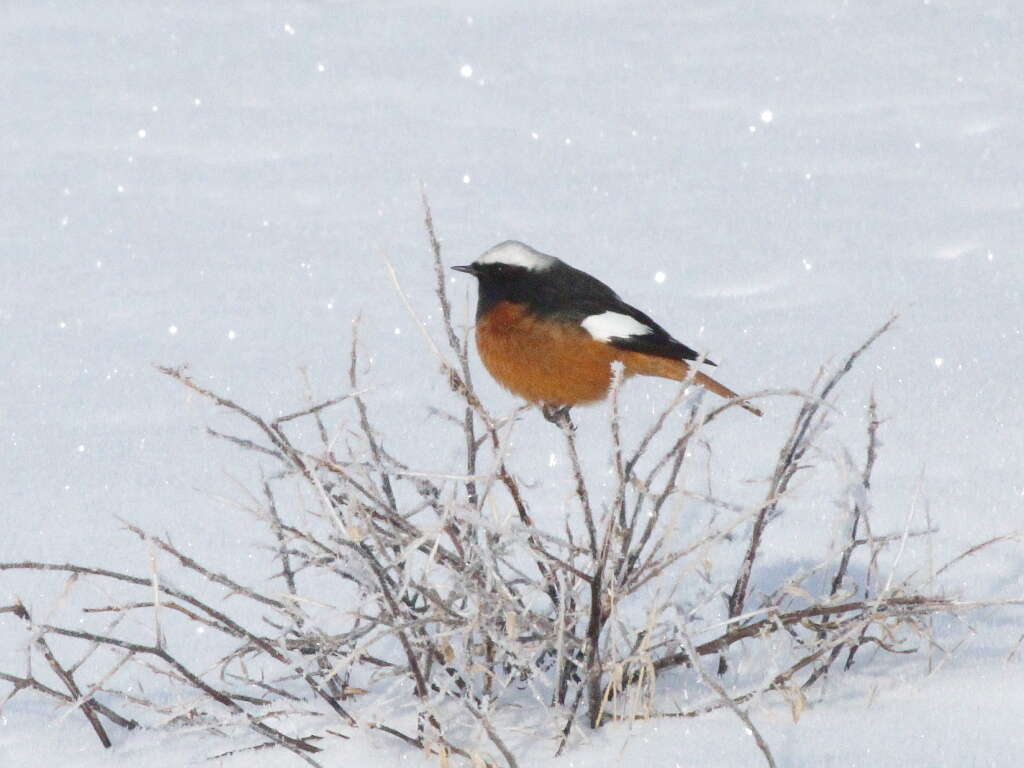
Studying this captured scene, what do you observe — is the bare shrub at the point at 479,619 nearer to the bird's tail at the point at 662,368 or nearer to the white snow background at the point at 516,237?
the white snow background at the point at 516,237

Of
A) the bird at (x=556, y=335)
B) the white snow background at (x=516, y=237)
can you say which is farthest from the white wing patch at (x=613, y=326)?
the white snow background at (x=516, y=237)

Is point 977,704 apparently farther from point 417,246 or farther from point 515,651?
point 417,246

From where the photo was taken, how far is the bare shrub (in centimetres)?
265

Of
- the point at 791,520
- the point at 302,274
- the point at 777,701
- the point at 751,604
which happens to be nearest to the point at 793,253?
the point at 302,274

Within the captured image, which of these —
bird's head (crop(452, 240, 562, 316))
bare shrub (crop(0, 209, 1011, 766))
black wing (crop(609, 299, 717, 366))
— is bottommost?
bare shrub (crop(0, 209, 1011, 766))

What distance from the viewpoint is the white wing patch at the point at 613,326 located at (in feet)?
12.0

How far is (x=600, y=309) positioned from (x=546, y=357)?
0.20m

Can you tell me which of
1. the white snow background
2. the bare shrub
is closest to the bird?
the white snow background

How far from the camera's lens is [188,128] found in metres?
7.95

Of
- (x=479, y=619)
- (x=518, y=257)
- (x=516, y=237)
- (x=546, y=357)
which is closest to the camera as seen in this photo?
(x=479, y=619)

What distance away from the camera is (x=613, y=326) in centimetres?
366

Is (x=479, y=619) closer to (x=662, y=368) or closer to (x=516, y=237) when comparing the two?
(x=662, y=368)

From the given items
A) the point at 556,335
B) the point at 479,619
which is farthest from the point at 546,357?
the point at 479,619

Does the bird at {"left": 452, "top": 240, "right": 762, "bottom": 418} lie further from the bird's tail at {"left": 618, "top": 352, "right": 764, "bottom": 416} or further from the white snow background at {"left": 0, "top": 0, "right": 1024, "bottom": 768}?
the white snow background at {"left": 0, "top": 0, "right": 1024, "bottom": 768}
